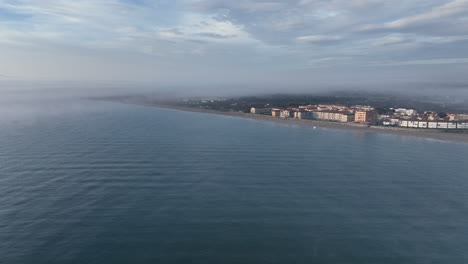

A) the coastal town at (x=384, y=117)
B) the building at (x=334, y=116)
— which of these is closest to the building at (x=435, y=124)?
the coastal town at (x=384, y=117)

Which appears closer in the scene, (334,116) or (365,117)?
(365,117)

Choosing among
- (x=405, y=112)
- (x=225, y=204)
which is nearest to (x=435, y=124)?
(x=405, y=112)

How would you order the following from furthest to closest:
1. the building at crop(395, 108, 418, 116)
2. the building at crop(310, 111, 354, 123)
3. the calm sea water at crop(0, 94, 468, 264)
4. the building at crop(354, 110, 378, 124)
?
1. the building at crop(395, 108, 418, 116)
2. the building at crop(310, 111, 354, 123)
3. the building at crop(354, 110, 378, 124)
4. the calm sea water at crop(0, 94, 468, 264)

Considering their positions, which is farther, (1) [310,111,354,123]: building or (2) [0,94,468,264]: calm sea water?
(1) [310,111,354,123]: building

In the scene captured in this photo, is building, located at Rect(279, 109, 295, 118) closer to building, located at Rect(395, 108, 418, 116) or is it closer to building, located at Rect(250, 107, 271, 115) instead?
building, located at Rect(250, 107, 271, 115)

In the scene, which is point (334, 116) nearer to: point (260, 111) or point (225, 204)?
point (260, 111)

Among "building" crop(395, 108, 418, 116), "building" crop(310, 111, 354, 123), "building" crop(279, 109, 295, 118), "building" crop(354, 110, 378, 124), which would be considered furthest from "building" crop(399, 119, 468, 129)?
"building" crop(279, 109, 295, 118)

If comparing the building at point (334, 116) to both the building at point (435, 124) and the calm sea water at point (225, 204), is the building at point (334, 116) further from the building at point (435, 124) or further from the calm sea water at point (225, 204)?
the calm sea water at point (225, 204)

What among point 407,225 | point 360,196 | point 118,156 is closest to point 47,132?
point 118,156
